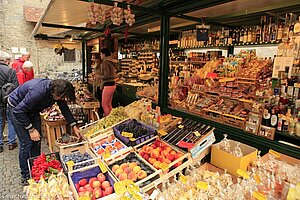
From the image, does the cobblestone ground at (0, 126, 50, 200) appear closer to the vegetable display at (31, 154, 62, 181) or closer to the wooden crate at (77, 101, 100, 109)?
the vegetable display at (31, 154, 62, 181)

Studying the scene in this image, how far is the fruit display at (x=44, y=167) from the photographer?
7.07 ft

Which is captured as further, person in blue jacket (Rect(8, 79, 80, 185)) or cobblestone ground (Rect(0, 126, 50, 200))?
cobblestone ground (Rect(0, 126, 50, 200))

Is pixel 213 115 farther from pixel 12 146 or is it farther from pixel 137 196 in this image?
pixel 12 146

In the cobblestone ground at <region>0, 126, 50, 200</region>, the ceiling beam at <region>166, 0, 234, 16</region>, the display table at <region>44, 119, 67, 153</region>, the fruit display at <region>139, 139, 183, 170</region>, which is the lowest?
the cobblestone ground at <region>0, 126, 50, 200</region>

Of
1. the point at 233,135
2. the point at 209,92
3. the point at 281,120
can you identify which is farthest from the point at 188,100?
the point at 281,120

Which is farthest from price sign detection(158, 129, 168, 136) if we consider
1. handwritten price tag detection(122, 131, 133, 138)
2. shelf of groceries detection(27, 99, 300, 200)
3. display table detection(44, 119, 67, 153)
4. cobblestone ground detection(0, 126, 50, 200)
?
display table detection(44, 119, 67, 153)

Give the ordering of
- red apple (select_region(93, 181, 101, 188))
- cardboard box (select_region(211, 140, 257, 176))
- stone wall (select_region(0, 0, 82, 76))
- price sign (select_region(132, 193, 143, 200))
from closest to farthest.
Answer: price sign (select_region(132, 193, 143, 200))
red apple (select_region(93, 181, 101, 188))
cardboard box (select_region(211, 140, 257, 176))
stone wall (select_region(0, 0, 82, 76))

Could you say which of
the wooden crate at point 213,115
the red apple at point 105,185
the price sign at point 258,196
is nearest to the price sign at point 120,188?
the red apple at point 105,185

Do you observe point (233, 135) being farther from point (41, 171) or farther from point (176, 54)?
point (176, 54)

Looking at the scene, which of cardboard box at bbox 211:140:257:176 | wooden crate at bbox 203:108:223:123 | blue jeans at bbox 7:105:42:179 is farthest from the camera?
wooden crate at bbox 203:108:223:123

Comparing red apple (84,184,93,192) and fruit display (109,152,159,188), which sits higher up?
fruit display (109,152,159,188)

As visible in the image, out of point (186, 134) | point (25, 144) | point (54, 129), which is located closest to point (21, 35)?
point (54, 129)

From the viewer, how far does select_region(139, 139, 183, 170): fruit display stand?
2043 mm

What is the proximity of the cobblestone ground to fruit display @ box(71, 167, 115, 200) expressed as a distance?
1240mm
